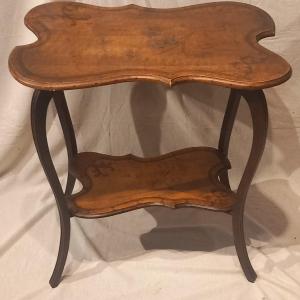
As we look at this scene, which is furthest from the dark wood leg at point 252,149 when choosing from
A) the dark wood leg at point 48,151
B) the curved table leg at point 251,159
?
the dark wood leg at point 48,151

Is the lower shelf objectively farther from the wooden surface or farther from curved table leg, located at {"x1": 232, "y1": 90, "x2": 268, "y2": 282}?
the wooden surface

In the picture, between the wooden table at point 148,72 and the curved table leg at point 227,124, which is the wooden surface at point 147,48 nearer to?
the wooden table at point 148,72

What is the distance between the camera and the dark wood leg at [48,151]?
0.94 m

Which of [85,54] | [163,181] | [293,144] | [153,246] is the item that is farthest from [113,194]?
[293,144]

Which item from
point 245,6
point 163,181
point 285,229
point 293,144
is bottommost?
point 285,229

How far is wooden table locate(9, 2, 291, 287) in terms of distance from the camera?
0.86 m

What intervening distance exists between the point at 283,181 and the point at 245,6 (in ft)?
2.19

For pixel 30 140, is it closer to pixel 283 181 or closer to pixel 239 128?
pixel 239 128

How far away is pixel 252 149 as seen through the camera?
3.27ft

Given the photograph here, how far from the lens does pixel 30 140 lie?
1.50 m

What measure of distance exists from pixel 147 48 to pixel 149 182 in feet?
1.25

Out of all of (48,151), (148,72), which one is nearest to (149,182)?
(48,151)

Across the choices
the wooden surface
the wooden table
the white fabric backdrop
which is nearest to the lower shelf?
the wooden table

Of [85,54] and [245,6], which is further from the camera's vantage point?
[245,6]
